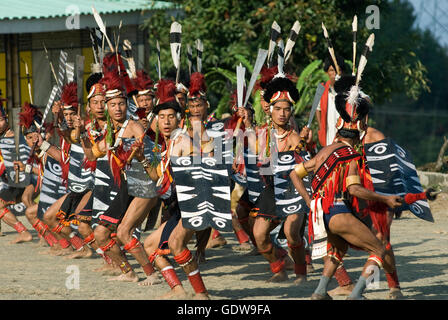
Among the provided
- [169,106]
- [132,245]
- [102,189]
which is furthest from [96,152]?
[169,106]

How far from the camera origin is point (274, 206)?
702cm

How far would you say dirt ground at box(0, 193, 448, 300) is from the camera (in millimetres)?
6496

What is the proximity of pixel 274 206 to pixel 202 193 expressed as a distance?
1198mm

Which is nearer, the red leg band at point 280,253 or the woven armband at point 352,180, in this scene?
the woven armband at point 352,180

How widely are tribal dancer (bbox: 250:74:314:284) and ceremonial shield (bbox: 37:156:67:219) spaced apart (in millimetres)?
2762

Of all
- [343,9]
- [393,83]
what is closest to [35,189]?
[343,9]

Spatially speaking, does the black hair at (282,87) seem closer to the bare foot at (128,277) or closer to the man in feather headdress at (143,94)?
the man in feather headdress at (143,94)

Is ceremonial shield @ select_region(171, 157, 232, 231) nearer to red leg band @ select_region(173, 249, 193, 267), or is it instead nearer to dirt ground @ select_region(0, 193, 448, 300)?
red leg band @ select_region(173, 249, 193, 267)

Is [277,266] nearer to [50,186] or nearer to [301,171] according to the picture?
Answer: [301,171]

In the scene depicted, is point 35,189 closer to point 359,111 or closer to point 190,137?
point 190,137

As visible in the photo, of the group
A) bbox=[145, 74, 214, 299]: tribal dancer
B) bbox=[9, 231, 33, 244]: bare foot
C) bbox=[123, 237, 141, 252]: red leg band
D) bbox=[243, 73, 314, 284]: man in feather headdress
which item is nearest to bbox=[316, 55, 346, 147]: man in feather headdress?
bbox=[243, 73, 314, 284]: man in feather headdress

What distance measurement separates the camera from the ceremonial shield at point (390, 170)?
6316 mm

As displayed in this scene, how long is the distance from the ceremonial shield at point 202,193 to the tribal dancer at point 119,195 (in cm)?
82

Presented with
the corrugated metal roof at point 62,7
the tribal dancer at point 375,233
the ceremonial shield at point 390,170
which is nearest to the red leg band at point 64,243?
the tribal dancer at point 375,233
